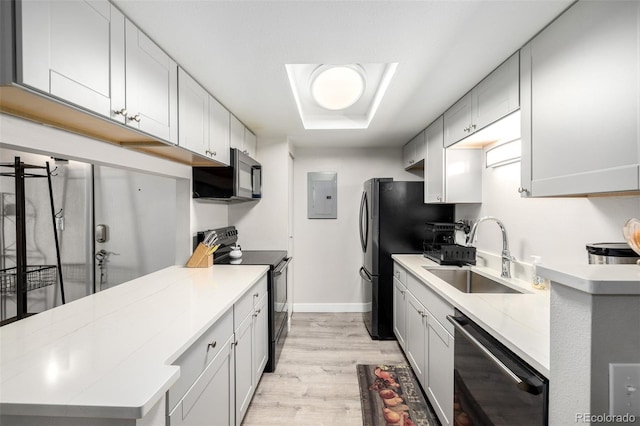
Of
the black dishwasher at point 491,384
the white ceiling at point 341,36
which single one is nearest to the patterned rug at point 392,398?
the black dishwasher at point 491,384

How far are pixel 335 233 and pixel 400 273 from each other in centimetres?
126

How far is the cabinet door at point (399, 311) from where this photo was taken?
2479 mm

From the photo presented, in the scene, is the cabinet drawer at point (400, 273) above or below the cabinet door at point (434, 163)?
below

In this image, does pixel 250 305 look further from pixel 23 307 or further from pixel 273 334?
pixel 23 307

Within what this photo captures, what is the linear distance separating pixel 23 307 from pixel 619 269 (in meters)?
3.13

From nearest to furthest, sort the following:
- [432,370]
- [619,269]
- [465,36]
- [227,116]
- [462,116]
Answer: [619,269] → [465,36] → [432,370] → [462,116] → [227,116]

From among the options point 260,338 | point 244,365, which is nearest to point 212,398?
point 244,365

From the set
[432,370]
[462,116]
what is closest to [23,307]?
[432,370]

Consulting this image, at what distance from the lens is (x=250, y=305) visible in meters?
1.81

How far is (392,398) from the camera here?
196 centimetres

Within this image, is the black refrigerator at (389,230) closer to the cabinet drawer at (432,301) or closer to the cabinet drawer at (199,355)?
the cabinet drawer at (432,301)

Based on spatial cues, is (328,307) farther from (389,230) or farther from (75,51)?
(75,51)

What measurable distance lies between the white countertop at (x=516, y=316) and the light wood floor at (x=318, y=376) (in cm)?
108

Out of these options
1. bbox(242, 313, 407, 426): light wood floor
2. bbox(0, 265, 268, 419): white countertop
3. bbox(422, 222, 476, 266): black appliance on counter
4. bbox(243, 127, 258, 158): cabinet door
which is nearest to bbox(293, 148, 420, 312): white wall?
bbox(242, 313, 407, 426): light wood floor
